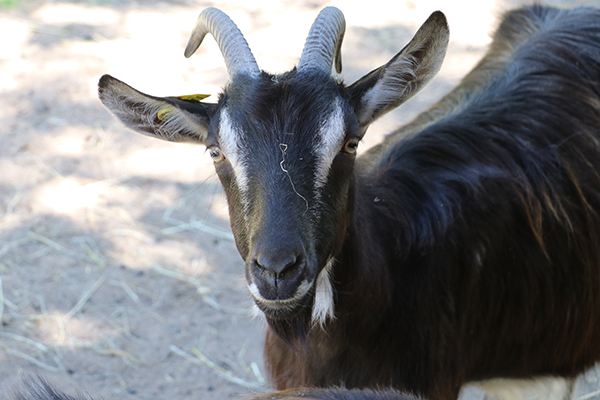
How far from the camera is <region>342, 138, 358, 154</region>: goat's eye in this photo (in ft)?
9.31

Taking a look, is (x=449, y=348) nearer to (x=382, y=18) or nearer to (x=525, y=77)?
(x=525, y=77)

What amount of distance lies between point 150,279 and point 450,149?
9.59 feet

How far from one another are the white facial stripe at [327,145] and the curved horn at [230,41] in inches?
18.4

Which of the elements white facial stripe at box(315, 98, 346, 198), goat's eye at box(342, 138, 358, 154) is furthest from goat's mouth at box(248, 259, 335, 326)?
goat's eye at box(342, 138, 358, 154)

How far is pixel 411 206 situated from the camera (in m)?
3.44

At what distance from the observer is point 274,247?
99.5 inches

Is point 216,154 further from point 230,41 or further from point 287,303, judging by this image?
point 287,303

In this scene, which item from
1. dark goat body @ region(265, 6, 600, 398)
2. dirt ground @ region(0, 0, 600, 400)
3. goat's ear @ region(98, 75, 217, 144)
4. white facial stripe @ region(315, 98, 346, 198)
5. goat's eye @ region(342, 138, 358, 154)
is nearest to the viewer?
white facial stripe @ region(315, 98, 346, 198)

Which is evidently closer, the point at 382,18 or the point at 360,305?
the point at 360,305

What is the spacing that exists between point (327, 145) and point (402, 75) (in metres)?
0.61

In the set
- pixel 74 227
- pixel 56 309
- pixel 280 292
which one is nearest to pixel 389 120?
pixel 74 227

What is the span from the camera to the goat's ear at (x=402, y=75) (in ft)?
9.48

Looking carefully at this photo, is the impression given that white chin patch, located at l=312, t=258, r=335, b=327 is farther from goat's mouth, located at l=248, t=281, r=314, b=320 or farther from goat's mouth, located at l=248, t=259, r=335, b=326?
goat's mouth, located at l=248, t=281, r=314, b=320

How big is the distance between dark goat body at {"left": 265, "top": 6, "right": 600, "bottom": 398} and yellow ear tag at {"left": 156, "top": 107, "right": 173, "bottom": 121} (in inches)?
40.2
